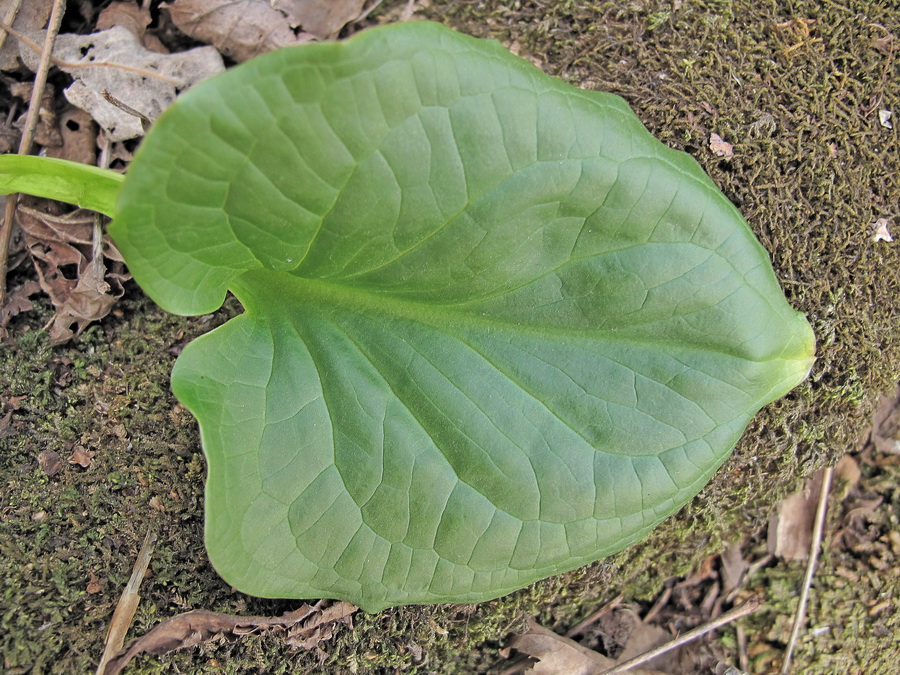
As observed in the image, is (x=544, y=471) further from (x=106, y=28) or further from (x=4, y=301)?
(x=106, y=28)

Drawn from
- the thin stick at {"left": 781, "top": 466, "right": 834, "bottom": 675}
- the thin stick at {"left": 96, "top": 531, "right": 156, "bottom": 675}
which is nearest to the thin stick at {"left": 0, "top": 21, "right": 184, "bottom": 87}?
the thin stick at {"left": 96, "top": 531, "right": 156, "bottom": 675}

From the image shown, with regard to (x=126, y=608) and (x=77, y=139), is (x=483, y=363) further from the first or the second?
(x=77, y=139)

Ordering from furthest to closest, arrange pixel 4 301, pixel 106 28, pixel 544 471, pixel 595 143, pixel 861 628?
pixel 861 628
pixel 106 28
pixel 4 301
pixel 544 471
pixel 595 143

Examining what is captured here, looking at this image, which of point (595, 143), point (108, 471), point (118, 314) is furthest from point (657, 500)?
point (118, 314)

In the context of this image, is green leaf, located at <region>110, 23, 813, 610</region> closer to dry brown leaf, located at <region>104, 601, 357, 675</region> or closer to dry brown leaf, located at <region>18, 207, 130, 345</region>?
dry brown leaf, located at <region>104, 601, 357, 675</region>

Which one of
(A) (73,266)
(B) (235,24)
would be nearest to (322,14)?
(B) (235,24)

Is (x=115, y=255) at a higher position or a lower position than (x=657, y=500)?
lower
